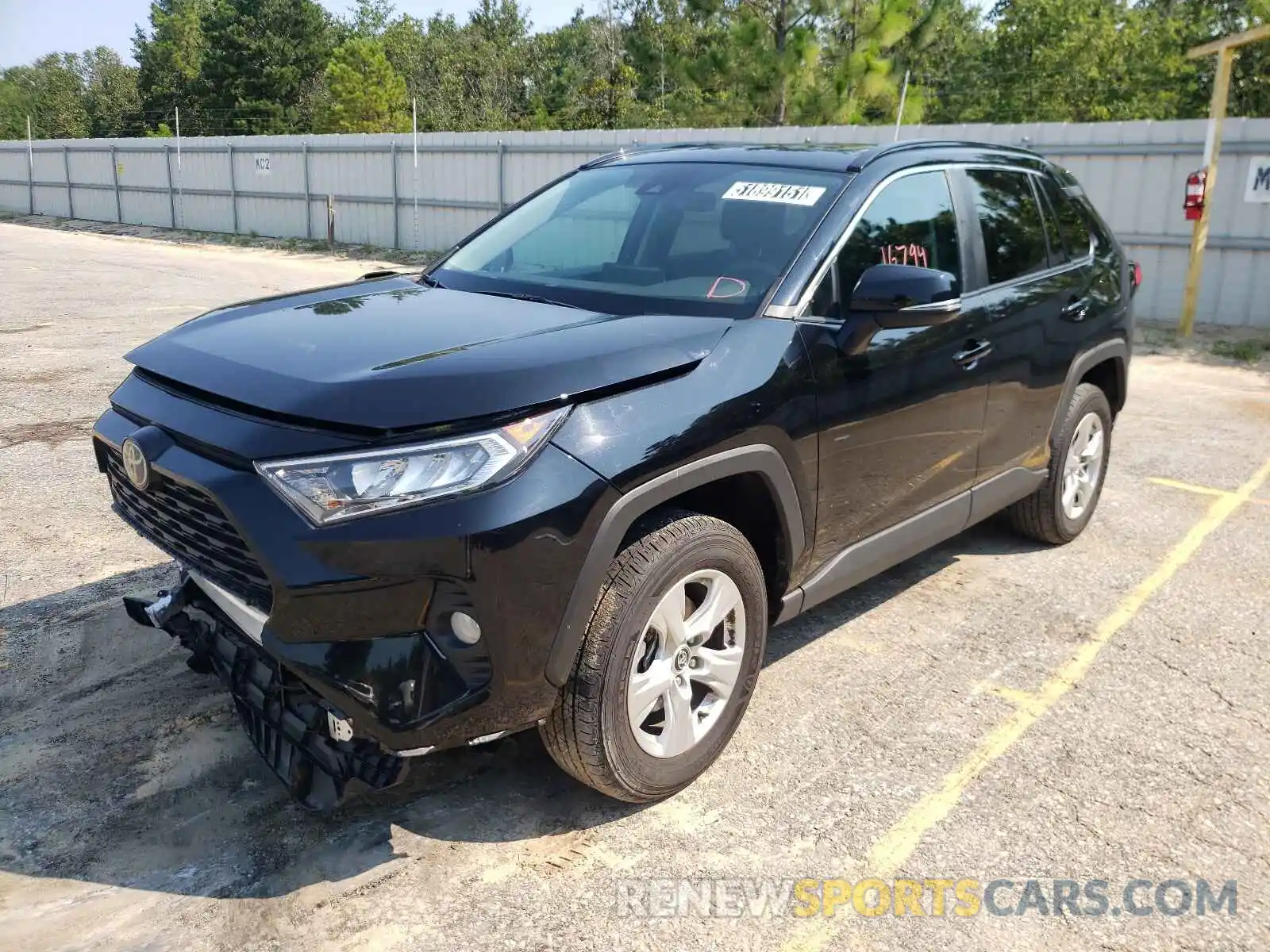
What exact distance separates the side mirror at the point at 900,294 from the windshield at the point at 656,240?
0.28m

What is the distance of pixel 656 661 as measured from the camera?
111 inches

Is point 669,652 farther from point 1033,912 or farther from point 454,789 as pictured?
point 1033,912

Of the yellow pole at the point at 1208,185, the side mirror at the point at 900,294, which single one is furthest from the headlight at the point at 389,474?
the yellow pole at the point at 1208,185

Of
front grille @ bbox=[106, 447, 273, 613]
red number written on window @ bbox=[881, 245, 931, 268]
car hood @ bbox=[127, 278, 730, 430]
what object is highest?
red number written on window @ bbox=[881, 245, 931, 268]

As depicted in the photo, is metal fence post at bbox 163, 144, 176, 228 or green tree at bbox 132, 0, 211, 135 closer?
metal fence post at bbox 163, 144, 176, 228

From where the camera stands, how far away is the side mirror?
10.1ft

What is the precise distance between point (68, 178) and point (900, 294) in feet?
113

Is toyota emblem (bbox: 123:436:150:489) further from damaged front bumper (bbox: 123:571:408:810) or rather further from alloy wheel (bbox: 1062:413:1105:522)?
alloy wheel (bbox: 1062:413:1105:522)

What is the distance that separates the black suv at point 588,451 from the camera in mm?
2359

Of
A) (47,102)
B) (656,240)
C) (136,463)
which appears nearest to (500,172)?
(656,240)

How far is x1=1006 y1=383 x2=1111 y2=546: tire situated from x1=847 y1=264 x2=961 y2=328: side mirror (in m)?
1.84

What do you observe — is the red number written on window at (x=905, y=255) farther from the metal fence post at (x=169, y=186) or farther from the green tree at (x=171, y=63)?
the green tree at (x=171, y=63)

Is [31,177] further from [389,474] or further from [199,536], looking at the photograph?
[389,474]

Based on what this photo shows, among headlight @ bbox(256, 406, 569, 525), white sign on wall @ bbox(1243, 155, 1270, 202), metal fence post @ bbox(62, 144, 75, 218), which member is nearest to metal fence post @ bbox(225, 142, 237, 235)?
metal fence post @ bbox(62, 144, 75, 218)
